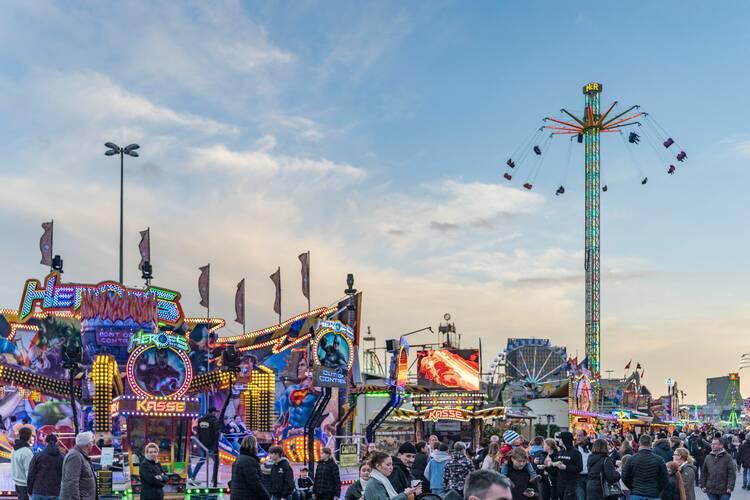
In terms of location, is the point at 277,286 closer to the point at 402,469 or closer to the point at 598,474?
the point at 598,474

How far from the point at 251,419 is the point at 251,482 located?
25188mm

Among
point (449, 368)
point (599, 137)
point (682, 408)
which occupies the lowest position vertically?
point (682, 408)

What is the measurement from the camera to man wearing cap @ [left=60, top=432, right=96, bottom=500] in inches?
448

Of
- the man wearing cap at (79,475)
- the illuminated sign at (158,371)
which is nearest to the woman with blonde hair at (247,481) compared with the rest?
the man wearing cap at (79,475)

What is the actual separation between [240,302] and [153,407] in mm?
37566

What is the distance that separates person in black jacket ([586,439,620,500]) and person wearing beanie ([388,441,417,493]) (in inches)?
140

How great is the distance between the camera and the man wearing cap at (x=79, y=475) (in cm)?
1139

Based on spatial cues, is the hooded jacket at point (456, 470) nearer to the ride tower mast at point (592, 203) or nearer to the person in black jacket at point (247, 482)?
the person in black jacket at point (247, 482)

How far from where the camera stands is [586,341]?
8338 cm

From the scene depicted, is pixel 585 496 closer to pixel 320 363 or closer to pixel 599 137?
pixel 320 363

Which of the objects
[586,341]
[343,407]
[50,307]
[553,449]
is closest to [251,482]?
[553,449]

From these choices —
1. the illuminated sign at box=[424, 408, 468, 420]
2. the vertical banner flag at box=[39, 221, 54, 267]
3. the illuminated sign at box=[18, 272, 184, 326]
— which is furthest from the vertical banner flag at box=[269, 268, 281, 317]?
the illuminated sign at box=[18, 272, 184, 326]

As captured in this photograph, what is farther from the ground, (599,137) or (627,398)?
(599,137)

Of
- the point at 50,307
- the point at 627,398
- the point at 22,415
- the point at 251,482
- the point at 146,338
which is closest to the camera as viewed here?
the point at 251,482
